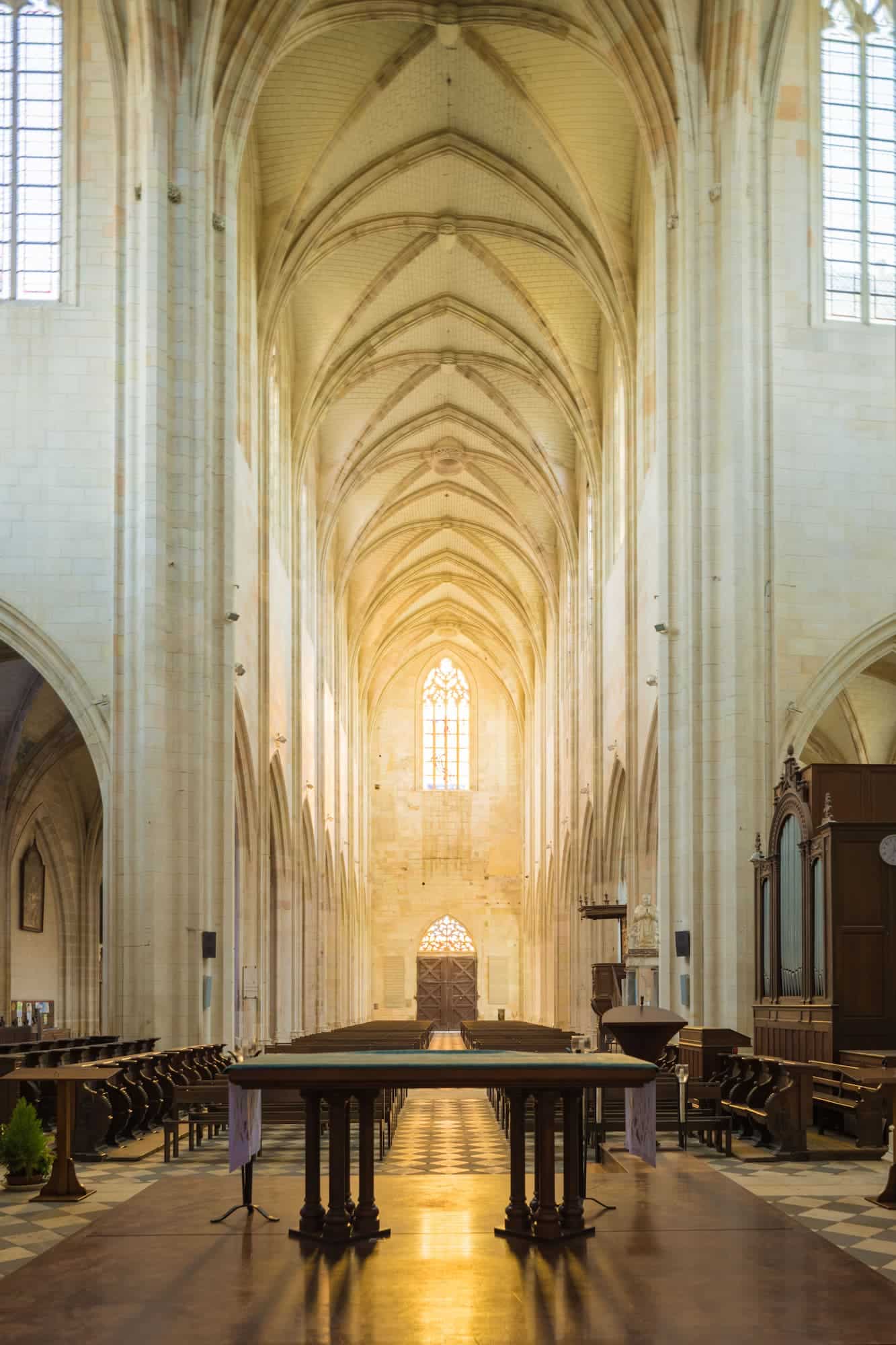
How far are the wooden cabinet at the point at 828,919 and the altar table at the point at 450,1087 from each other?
757 centimetres

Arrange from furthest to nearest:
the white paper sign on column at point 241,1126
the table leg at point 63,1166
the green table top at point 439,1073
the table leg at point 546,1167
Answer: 1. the table leg at point 63,1166
2. the white paper sign on column at point 241,1126
3. the table leg at point 546,1167
4. the green table top at point 439,1073

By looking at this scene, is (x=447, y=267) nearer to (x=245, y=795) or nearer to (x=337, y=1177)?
(x=245, y=795)

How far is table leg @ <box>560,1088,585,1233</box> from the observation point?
7508mm

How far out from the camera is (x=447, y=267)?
104 ft

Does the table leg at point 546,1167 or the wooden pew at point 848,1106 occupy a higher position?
the table leg at point 546,1167

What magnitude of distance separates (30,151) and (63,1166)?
14.6m

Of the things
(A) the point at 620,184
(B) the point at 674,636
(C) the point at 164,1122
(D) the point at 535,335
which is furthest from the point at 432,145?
(C) the point at 164,1122

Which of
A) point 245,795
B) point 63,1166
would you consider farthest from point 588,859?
point 63,1166

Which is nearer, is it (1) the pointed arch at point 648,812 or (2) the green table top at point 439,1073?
(2) the green table top at point 439,1073

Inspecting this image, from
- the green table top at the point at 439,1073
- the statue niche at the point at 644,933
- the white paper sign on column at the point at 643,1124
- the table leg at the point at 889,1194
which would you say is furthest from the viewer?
the statue niche at the point at 644,933

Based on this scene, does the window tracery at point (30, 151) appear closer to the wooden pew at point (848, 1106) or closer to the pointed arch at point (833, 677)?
the pointed arch at point (833, 677)

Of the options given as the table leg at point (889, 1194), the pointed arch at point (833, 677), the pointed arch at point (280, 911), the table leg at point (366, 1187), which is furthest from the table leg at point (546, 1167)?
the pointed arch at point (280, 911)

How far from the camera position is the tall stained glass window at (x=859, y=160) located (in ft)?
68.2

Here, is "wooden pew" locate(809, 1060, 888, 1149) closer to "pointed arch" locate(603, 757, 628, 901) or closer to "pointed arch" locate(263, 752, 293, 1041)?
"pointed arch" locate(603, 757, 628, 901)
